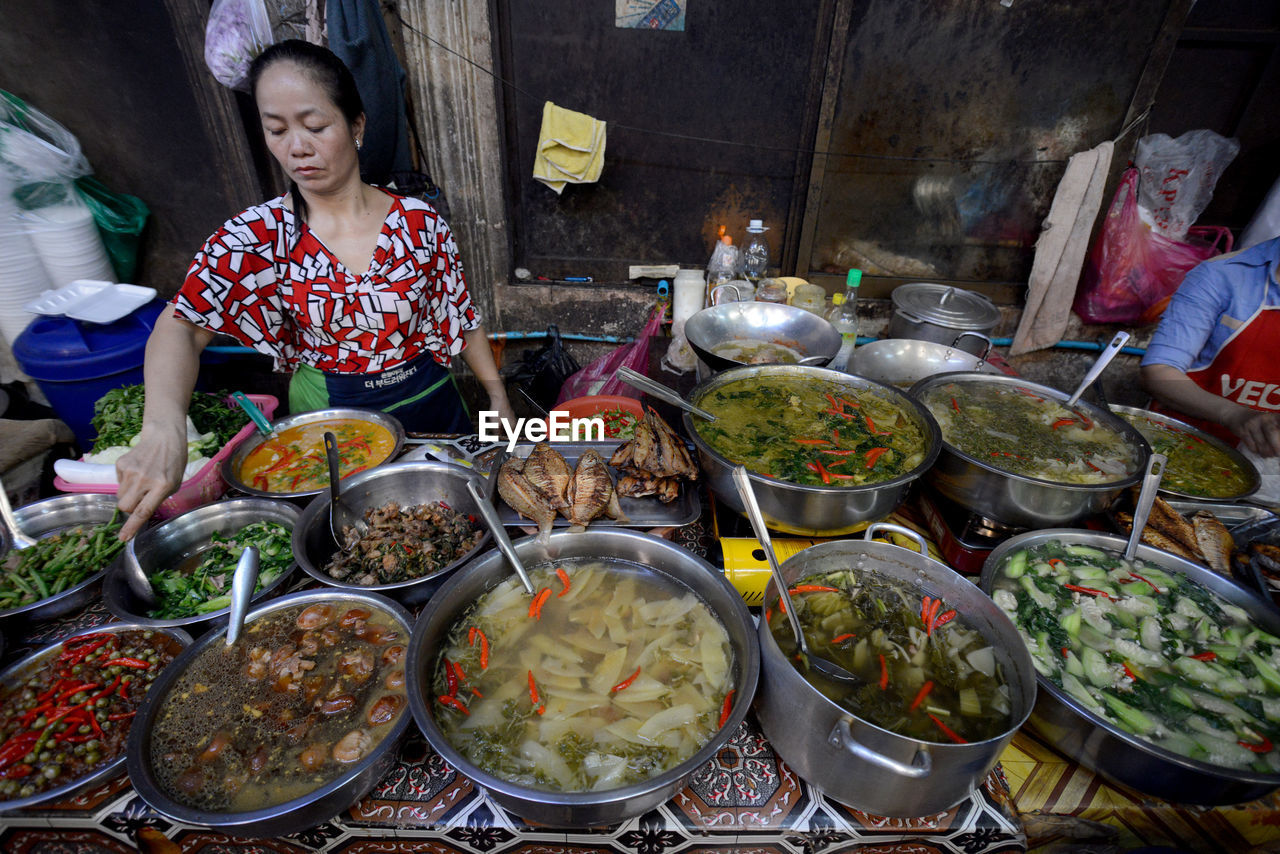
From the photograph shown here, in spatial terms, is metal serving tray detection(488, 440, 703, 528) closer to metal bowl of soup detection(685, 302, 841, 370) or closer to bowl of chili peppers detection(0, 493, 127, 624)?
metal bowl of soup detection(685, 302, 841, 370)

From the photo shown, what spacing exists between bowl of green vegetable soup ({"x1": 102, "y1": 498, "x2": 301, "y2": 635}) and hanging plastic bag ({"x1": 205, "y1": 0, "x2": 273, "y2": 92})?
12.1ft

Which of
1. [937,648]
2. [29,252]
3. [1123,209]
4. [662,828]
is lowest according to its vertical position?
[662,828]

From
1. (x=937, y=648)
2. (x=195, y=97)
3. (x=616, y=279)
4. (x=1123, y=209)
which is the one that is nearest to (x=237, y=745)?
(x=937, y=648)

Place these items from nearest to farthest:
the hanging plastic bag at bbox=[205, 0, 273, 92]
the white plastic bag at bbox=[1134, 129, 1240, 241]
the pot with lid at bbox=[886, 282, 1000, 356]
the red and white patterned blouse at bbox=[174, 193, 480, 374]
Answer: the red and white patterned blouse at bbox=[174, 193, 480, 374]
the pot with lid at bbox=[886, 282, 1000, 356]
the hanging plastic bag at bbox=[205, 0, 273, 92]
the white plastic bag at bbox=[1134, 129, 1240, 241]

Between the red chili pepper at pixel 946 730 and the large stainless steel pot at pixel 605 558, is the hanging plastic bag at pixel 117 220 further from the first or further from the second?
the red chili pepper at pixel 946 730

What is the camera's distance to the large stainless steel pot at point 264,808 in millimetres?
1257

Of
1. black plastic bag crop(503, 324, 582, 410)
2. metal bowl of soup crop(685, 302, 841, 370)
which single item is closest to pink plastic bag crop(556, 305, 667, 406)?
black plastic bag crop(503, 324, 582, 410)

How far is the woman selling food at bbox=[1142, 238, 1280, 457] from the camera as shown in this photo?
3.29m

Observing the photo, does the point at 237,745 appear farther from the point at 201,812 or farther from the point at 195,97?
the point at 195,97

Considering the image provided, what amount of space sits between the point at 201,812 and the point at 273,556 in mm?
1062

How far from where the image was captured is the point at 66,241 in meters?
4.59

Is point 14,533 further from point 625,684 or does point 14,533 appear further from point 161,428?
point 625,684

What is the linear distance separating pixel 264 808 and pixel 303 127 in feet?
9.01

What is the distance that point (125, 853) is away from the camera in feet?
4.94
